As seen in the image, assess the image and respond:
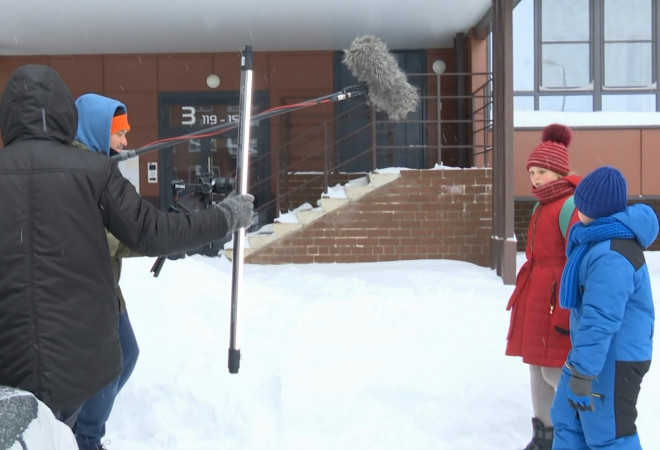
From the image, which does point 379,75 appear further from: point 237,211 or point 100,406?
point 100,406

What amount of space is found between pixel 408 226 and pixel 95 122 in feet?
20.8

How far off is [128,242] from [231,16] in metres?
7.30

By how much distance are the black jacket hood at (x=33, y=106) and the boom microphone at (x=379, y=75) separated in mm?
1800

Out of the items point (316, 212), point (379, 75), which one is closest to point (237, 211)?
point (379, 75)

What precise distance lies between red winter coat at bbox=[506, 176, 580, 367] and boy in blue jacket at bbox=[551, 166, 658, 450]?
1.24 feet

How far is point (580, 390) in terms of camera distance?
225cm

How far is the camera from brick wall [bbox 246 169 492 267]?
839 centimetres

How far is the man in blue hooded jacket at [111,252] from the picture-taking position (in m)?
2.48

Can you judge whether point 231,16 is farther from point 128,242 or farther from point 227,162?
point 128,242

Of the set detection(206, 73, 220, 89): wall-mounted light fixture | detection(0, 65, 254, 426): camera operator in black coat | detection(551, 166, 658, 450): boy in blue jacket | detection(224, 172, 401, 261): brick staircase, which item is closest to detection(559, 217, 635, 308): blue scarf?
detection(551, 166, 658, 450): boy in blue jacket

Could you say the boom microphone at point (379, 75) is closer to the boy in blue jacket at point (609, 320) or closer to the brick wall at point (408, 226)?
the boy in blue jacket at point (609, 320)

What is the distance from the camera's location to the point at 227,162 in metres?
10.6

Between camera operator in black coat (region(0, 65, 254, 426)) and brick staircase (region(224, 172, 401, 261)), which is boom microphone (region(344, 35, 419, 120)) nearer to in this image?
camera operator in black coat (region(0, 65, 254, 426))

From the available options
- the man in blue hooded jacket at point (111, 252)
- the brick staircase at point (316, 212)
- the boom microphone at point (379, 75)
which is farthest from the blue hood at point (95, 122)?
the brick staircase at point (316, 212)
